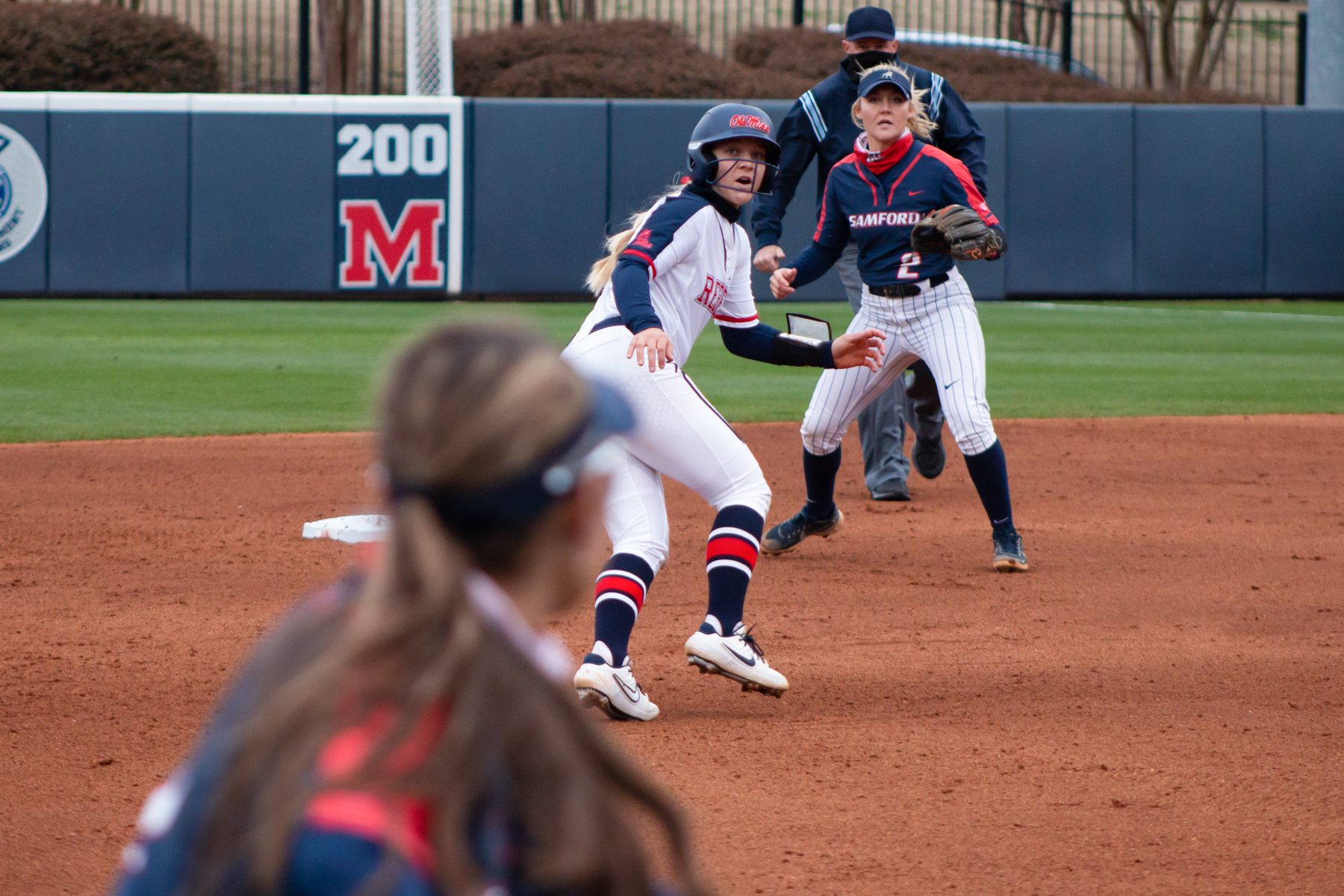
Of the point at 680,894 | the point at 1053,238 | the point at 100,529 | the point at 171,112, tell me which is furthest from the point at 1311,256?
the point at 680,894

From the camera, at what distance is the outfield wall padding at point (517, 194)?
1573 cm

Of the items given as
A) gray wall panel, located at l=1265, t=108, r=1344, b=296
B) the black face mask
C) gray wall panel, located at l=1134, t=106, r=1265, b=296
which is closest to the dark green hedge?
gray wall panel, located at l=1134, t=106, r=1265, b=296

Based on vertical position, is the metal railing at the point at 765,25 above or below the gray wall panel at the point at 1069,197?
above

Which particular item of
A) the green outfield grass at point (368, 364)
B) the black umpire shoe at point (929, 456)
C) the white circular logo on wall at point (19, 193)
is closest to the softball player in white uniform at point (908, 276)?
the black umpire shoe at point (929, 456)

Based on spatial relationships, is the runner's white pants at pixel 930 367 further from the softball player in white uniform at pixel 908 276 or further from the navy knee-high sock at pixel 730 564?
the navy knee-high sock at pixel 730 564

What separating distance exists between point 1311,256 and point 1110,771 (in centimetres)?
1662

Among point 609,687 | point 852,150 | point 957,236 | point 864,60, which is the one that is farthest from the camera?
point 852,150

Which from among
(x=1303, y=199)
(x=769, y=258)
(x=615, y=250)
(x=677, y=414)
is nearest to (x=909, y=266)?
(x=769, y=258)

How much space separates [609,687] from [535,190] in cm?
1347

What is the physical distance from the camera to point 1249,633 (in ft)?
16.6

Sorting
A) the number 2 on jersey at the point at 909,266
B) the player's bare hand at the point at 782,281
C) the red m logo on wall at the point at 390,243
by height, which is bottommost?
the player's bare hand at the point at 782,281

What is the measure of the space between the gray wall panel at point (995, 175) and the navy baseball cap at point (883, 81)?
11.7m

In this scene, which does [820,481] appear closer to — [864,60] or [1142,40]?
[864,60]

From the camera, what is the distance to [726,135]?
417 centimetres
